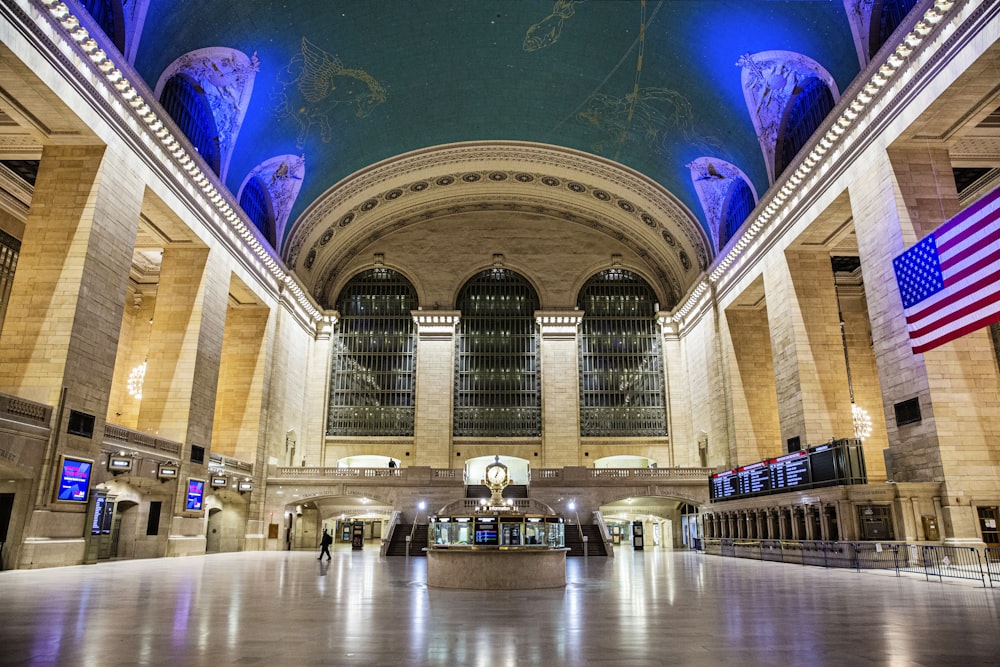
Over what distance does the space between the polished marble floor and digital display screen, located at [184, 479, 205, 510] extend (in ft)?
31.6

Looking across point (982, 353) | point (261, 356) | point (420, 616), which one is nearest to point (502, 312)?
point (261, 356)

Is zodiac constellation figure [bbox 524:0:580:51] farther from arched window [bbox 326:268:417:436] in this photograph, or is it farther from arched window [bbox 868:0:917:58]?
arched window [bbox 326:268:417:436]

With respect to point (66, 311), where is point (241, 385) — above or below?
above

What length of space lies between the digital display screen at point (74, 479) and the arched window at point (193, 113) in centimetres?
990

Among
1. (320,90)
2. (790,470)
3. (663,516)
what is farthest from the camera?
(663,516)

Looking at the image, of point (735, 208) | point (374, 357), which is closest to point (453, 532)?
point (735, 208)

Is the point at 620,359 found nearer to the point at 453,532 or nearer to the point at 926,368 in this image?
the point at 926,368

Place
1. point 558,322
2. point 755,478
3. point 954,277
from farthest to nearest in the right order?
point 558,322, point 755,478, point 954,277

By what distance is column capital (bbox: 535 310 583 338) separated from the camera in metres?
33.2

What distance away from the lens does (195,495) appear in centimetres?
1975

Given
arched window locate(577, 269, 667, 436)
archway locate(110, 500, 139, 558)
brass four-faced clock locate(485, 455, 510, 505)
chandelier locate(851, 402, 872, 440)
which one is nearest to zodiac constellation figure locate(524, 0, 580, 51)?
arched window locate(577, 269, 667, 436)

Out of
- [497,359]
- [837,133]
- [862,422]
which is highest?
[837,133]

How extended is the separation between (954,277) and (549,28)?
14835 millimetres

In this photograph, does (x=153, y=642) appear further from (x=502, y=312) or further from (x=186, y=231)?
(x=502, y=312)
